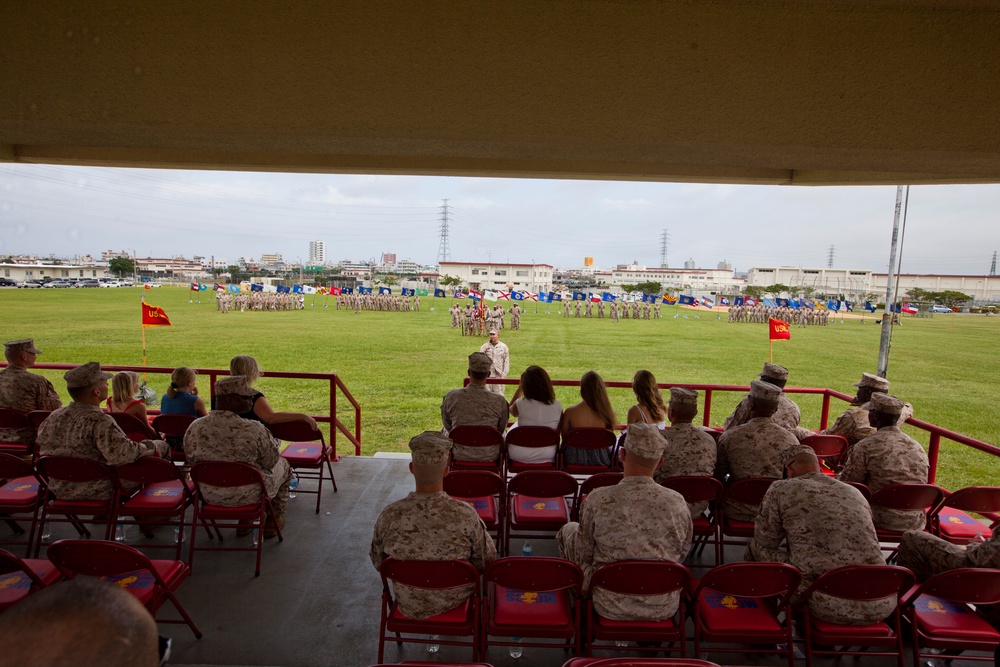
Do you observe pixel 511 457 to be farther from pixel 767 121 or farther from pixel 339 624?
pixel 767 121

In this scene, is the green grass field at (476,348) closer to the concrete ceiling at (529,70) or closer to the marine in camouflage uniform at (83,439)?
the marine in camouflage uniform at (83,439)

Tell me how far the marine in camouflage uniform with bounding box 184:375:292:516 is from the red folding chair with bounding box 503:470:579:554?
189 cm

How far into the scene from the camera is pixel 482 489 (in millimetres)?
3842

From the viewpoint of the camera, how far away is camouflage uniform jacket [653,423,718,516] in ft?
13.3

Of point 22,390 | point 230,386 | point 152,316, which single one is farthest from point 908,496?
point 152,316

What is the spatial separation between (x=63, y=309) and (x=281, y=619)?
42.4 meters

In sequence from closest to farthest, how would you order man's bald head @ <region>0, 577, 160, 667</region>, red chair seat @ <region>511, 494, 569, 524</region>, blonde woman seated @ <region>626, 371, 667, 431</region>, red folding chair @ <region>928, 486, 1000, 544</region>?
man's bald head @ <region>0, 577, 160, 667</region>, red folding chair @ <region>928, 486, 1000, 544</region>, red chair seat @ <region>511, 494, 569, 524</region>, blonde woman seated @ <region>626, 371, 667, 431</region>

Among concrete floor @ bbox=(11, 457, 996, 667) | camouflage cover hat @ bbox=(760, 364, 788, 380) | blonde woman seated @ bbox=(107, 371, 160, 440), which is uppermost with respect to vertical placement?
camouflage cover hat @ bbox=(760, 364, 788, 380)

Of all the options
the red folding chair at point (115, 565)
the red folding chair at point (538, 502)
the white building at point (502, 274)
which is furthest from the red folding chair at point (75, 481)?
the white building at point (502, 274)

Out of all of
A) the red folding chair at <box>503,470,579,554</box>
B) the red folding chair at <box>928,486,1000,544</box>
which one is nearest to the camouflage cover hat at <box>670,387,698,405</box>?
the red folding chair at <box>503,470,579,554</box>

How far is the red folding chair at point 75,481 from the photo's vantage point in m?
3.67

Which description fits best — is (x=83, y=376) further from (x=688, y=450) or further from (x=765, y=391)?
(x=765, y=391)

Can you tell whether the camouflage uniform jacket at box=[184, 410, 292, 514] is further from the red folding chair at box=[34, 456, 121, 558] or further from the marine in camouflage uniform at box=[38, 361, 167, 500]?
the red folding chair at box=[34, 456, 121, 558]

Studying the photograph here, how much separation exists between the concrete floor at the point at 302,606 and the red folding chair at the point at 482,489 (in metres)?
0.67
